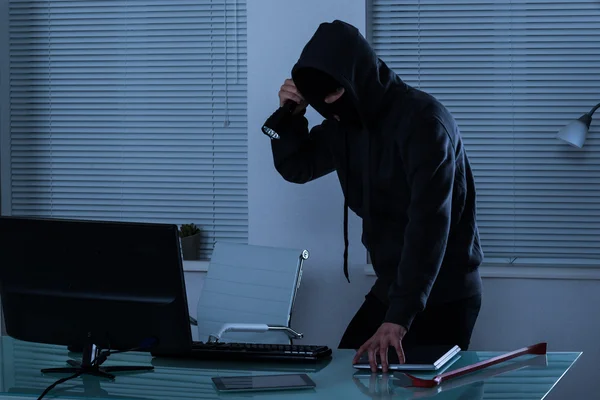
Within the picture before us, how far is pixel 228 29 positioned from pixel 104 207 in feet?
3.60

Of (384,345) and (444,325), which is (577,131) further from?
Result: (384,345)

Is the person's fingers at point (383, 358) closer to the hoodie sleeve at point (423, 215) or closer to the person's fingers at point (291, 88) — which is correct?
the hoodie sleeve at point (423, 215)

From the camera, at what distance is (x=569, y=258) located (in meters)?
3.55

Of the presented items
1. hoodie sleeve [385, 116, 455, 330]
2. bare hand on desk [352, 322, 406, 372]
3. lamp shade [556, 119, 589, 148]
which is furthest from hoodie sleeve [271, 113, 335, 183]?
lamp shade [556, 119, 589, 148]

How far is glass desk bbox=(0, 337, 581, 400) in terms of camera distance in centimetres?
175

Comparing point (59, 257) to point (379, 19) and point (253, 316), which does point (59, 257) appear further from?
point (379, 19)

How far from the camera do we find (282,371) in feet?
6.47

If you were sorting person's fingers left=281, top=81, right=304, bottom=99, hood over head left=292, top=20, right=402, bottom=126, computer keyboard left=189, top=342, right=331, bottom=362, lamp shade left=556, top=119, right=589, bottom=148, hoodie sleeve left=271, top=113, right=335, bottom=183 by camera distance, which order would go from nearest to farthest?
computer keyboard left=189, top=342, right=331, bottom=362
hood over head left=292, top=20, right=402, bottom=126
person's fingers left=281, top=81, right=304, bottom=99
hoodie sleeve left=271, top=113, right=335, bottom=183
lamp shade left=556, top=119, right=589, bottom=148

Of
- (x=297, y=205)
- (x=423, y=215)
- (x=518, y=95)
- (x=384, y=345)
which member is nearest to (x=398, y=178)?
(x=423, y=215)

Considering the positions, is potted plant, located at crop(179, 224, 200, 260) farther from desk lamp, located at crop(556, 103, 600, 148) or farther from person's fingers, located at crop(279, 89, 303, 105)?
desk lamp, located at crop(556, 103, 600, 148)

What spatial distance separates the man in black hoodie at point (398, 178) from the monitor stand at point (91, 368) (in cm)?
64

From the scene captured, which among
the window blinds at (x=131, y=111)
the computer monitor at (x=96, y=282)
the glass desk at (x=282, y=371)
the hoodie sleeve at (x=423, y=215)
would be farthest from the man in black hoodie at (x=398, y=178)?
the window blinds at (x=131, y=111)

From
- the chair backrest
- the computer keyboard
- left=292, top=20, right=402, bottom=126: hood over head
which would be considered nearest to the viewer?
the computer keyboard

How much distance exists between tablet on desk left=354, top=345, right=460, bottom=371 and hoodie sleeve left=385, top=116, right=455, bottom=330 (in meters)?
0.08
